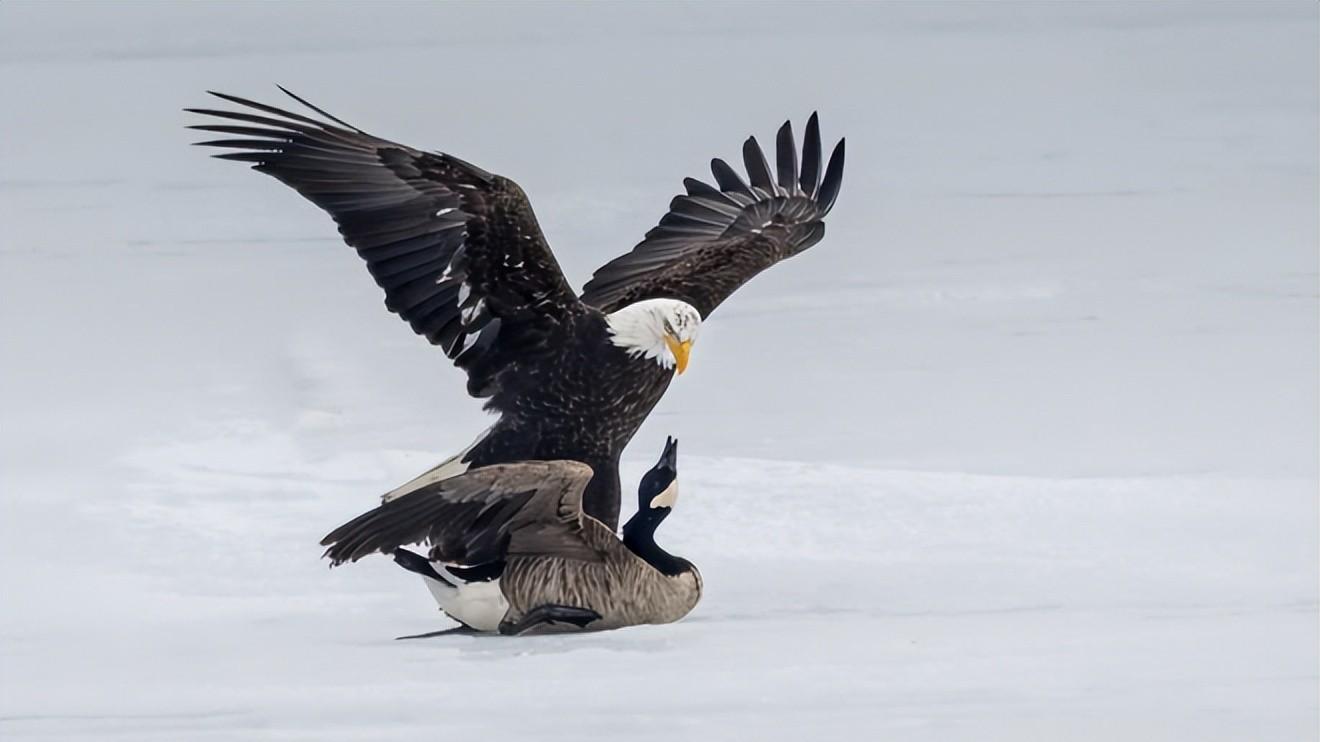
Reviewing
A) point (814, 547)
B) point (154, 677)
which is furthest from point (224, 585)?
point (814, 547)

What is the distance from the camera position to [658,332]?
24.7 ft

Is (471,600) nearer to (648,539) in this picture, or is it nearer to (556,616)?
(556,616)

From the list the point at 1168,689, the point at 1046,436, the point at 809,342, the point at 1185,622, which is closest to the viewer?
the point at 1168,689

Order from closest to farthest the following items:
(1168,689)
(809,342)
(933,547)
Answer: (1168,689) < (933,547) < (809,342)

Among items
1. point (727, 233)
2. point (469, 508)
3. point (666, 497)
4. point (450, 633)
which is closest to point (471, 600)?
point (450, 633)

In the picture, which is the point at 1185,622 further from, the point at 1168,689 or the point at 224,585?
the point at 224,585

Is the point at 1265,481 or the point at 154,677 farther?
the point at 1265,481

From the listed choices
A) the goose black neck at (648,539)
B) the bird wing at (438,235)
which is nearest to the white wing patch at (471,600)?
the goose black neck at (648,539)

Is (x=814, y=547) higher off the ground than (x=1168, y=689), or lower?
higher

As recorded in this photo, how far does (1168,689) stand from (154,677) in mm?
2408

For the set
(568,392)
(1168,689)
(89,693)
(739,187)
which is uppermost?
(739,187)

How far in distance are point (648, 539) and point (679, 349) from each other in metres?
0.50

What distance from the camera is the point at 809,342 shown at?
392 inches

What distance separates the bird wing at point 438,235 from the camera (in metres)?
7.50
